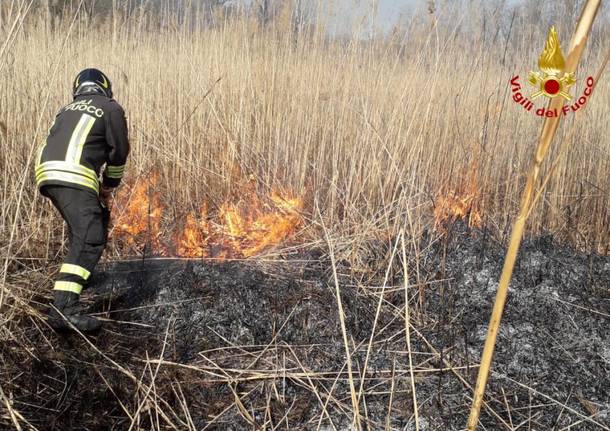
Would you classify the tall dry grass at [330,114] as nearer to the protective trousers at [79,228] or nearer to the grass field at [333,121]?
the grass field at [333,121]

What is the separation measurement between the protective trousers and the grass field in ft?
1.45

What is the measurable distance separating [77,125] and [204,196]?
123 cm

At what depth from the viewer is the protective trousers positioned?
211 centimetres

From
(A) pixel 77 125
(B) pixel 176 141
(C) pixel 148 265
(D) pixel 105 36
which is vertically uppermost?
(D) pixel 105 36

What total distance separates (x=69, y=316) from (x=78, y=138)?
2.65 feet

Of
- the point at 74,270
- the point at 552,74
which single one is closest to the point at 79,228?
the point at 74,270

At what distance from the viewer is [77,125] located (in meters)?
2.17

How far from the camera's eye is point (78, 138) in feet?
7.07

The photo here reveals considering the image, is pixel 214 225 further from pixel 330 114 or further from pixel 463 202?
pixel 463 202

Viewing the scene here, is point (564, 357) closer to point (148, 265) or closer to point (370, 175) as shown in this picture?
point (370, 175)

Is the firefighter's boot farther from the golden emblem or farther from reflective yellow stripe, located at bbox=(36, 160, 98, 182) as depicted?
the golden emblem

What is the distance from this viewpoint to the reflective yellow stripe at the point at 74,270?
2088 millimetres

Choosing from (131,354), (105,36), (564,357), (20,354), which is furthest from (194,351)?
(105,36)

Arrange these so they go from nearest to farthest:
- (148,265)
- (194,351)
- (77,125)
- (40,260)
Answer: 1. (194,351)
2. (77,125)
3. (40,260)
4. (148,265)
